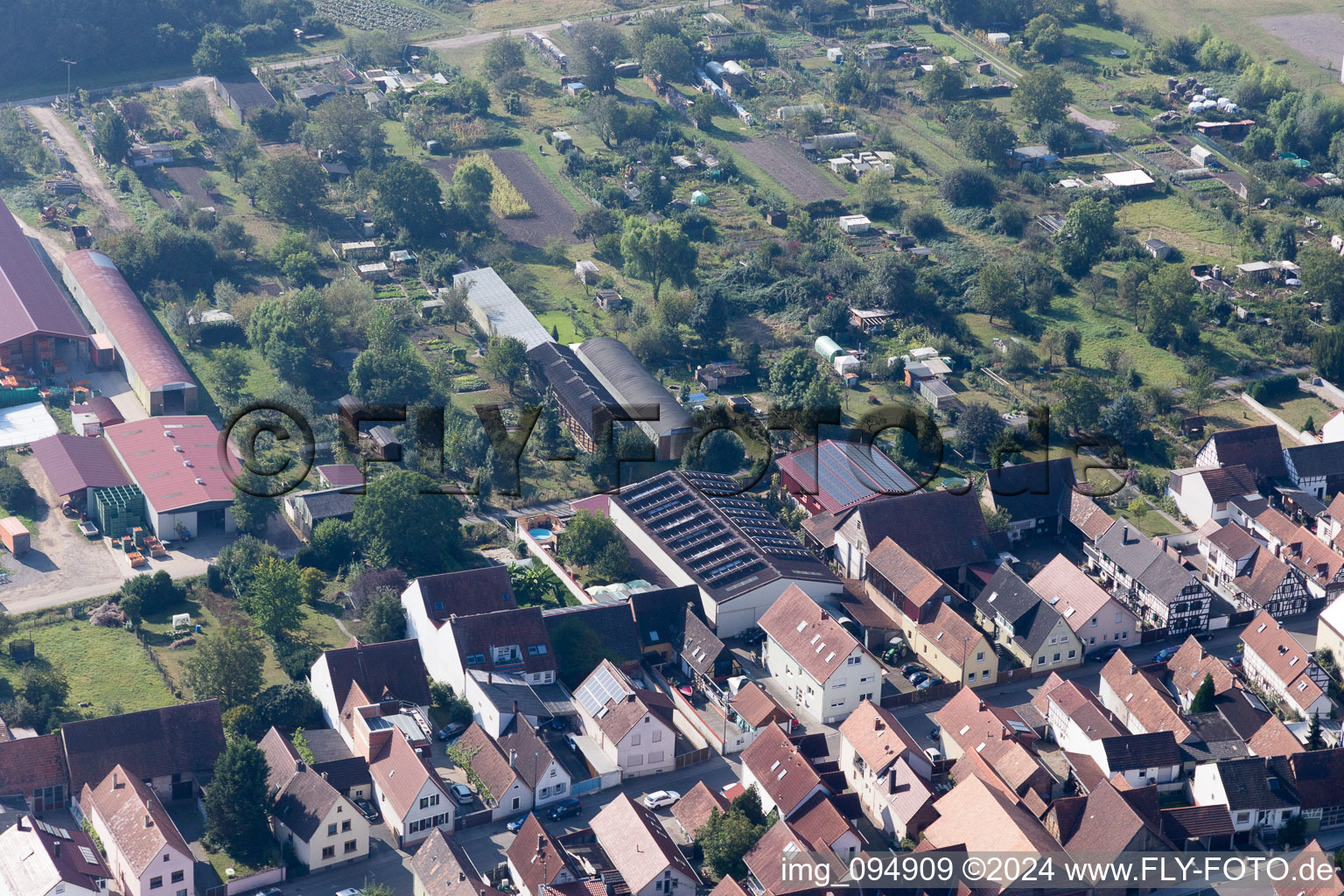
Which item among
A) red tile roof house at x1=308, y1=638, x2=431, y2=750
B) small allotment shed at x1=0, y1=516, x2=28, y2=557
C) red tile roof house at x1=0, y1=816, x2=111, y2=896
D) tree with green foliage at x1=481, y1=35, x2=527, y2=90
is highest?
red tile roof house at x1=0, y1=816, x2=111, y2=896

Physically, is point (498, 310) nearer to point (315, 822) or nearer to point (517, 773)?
point (517, 773)

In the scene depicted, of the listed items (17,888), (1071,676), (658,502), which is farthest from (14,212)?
(1071,676)

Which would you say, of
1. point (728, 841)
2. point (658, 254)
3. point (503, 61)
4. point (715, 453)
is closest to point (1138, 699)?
point (728, 841)

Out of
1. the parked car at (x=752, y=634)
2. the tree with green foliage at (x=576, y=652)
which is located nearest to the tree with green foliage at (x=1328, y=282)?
the parked car at (x=752, y=634)

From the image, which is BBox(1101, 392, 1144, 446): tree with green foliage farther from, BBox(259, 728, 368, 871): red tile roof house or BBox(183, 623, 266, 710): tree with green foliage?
BBox(259, 728, 368, 871): red tile roof house

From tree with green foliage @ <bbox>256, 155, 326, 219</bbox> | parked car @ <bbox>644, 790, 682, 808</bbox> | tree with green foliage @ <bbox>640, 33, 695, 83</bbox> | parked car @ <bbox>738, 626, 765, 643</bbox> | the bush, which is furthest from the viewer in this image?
tree with green foliage @ <bbox>640, 33, 695, 83</bbox>

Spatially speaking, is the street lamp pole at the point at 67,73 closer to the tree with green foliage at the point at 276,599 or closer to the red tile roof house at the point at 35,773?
the tree with green foliage at the point at 276,599

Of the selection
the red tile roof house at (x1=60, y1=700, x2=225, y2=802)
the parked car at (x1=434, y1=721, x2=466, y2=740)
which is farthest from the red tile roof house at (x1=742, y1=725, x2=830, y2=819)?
the red tile roof house at (x1=60, y1=700, x2=225, y2=802)

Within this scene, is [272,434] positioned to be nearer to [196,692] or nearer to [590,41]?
[196,692]
